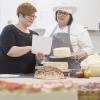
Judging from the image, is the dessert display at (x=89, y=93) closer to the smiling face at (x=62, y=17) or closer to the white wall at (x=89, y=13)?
the smiling face at (x=62, y=17)

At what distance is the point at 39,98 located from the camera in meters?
0.69

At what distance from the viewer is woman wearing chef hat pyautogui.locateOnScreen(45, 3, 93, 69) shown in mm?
2148

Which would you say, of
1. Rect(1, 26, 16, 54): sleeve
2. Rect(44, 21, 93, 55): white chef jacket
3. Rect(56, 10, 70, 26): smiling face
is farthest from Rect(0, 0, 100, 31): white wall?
Rect(1, 26, 16, 54): sleeve

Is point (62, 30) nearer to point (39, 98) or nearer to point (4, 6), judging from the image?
point (4, 6)

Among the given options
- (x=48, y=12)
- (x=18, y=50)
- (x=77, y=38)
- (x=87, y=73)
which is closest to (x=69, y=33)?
(x=77, y=38)

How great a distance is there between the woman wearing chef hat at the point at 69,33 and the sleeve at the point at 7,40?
1.32 feet

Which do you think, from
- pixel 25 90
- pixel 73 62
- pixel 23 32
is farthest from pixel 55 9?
pixel 25 90

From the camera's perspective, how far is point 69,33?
2.26 m

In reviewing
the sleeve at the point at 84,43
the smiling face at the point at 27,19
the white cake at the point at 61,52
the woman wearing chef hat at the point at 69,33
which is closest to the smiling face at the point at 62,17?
the woman wearing chef hat at the point at 69,33

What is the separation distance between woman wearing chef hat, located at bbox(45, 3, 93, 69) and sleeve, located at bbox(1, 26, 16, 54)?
0.40 m

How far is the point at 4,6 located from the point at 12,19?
18 centimetres

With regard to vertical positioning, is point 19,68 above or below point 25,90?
below

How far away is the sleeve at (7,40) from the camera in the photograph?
5.78ft

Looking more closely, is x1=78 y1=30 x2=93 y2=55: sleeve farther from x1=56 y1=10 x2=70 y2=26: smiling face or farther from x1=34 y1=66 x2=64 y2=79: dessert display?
x1=34 y1=66 x2=64 y2=79: dessert display
